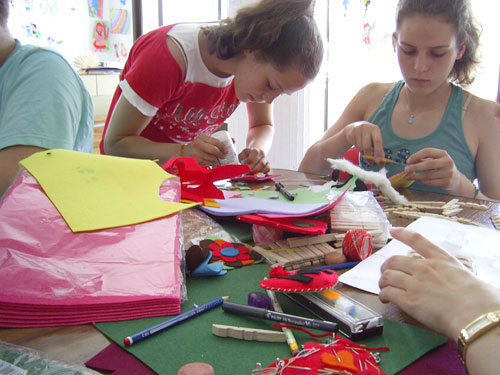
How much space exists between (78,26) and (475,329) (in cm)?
362

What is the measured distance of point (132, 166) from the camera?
2.87 feet

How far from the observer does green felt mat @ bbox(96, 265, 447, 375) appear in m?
0.41

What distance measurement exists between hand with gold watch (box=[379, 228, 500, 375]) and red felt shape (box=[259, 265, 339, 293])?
0.25 ft

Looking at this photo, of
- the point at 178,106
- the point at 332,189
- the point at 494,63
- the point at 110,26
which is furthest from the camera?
the point at 110,26

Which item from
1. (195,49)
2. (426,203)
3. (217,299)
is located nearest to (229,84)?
(195,49)

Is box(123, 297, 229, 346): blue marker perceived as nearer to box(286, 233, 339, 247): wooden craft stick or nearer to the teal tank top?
box(286, 233, 339, 247): wooden craft stick

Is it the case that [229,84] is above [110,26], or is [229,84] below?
below

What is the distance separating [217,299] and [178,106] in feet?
3.31

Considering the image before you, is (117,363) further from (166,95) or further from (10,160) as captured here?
(166,95)

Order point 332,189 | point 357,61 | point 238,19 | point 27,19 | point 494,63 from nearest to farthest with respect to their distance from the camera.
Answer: point 332,189 < point 238,19 < point 494,63 < point 357,61 < point 27,19

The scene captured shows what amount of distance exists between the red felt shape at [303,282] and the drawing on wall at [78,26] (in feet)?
9.90

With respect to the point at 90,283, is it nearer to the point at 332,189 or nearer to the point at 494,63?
the point at 332,189

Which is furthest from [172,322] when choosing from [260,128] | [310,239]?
[260,128]

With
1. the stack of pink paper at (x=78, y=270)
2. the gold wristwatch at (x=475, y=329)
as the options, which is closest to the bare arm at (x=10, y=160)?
the stack of pink paper at (x=78, y=270)
